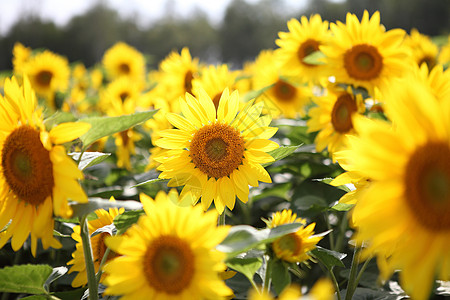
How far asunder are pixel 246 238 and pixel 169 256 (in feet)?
0.58

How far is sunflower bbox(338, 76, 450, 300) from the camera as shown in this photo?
0.82m

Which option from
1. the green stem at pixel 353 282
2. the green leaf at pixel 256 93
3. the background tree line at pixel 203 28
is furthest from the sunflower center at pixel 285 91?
the background tree line at pixel 203 28

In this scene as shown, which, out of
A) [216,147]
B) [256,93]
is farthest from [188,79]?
[216,147]

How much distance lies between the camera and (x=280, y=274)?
124 cm

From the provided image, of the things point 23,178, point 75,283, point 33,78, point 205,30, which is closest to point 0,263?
point 75,283

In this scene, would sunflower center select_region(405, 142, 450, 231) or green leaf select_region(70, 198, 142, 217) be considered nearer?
sunflower center select_region(405, 142, 450, 231)

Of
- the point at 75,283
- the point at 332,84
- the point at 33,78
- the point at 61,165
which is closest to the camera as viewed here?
the point at 61,165

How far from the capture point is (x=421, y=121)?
822 millimetres

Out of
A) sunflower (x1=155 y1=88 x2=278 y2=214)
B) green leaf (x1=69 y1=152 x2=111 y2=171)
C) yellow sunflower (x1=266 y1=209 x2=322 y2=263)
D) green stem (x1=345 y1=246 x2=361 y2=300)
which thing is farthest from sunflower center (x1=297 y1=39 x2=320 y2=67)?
green leaf (x1=69 y1=152 x2=111 y2=171)

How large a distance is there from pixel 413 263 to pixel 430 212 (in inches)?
4.0

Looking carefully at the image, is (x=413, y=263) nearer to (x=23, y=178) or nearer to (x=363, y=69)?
(x=23, y=178)

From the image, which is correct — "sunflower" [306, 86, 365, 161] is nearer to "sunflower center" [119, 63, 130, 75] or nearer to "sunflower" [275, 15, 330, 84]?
"sunflower" [275, 15, 330, 84]

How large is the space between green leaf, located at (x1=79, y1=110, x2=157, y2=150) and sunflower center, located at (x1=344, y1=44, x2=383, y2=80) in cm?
136

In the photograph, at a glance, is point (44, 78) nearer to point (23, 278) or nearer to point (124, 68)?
point (124, 68)
